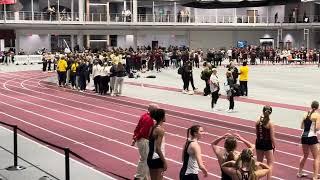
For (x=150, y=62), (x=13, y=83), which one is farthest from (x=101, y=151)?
(x=150, y=62)

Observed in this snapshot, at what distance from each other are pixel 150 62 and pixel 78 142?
28.0m

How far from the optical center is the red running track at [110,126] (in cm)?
1232

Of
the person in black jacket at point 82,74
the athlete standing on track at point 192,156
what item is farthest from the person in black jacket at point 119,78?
the athlete standing on track at point 192,156

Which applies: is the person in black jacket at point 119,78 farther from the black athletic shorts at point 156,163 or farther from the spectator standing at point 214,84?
the black athletic shorts at point 156,163

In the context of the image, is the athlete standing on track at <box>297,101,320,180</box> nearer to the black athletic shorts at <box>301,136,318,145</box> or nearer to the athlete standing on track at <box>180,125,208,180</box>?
the black athletic shorts at <box>301,136,318,145</box>

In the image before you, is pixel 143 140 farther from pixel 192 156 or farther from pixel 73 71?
pixel 73 71

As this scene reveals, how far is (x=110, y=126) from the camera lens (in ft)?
56.9

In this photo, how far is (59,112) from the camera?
67.2 feet

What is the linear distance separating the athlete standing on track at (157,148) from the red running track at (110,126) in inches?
88.0

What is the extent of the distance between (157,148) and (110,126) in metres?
8.87

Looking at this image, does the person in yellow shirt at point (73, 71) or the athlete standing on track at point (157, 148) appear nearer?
the athlete standing on track at point (157, 148)

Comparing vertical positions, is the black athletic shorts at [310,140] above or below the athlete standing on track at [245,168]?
below

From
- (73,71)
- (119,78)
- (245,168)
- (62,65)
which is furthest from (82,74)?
(245,168)

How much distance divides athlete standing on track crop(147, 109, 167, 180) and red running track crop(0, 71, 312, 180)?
224 cm
